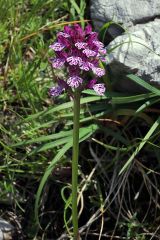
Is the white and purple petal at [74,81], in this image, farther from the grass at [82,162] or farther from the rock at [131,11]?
the rock at [131,11]

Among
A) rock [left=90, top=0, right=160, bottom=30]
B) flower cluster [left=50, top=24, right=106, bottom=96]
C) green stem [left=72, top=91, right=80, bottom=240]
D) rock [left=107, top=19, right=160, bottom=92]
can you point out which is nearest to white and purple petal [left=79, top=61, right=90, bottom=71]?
flower cluster [left=50, top=24, right=106, bottom=96]

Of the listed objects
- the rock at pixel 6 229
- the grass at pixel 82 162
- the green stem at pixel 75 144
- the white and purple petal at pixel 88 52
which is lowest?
the rock at pixel 6 229

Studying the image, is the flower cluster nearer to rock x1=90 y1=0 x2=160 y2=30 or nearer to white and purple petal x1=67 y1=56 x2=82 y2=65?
white and purple petal x1=67 y1=56 x2=82 y2=65

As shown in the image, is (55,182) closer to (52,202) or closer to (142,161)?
(52,202)

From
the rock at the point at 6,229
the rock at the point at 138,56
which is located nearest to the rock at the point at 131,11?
the rock at the point at 138,56

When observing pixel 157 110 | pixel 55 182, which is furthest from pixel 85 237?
pixel 157 110

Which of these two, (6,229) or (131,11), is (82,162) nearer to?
(6,229)

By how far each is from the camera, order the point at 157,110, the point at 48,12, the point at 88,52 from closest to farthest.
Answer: the point at 88,52 < the point at 157,110 < the point at 48,12
